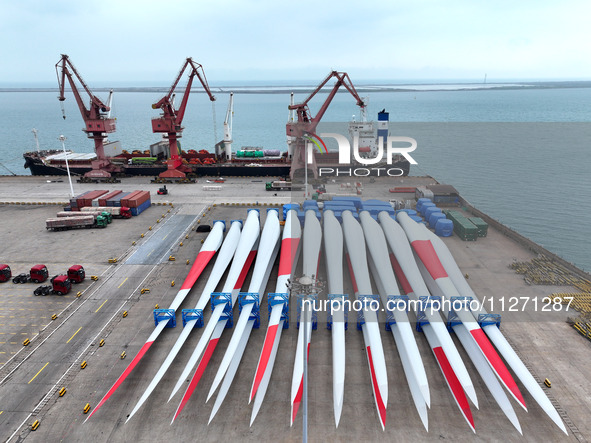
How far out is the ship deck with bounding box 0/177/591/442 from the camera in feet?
69.4

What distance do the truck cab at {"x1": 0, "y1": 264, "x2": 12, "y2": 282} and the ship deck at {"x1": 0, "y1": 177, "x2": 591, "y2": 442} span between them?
1.21 m

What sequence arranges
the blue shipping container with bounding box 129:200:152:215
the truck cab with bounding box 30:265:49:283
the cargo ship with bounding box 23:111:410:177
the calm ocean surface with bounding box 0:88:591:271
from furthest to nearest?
the cargo ship with bounding box 23:111:410:177 → the calm ocean surface with bounding box 0:88:591:271 → the blue shipping container with bounding box 129:200:152:215 → the truck cab with bounding box 30:265:49:283

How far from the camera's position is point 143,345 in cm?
2788

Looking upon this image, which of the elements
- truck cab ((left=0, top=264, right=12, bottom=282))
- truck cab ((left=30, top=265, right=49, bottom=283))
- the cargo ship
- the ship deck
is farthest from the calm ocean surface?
truck cab ((left=0, top=264, right=12, bottom=282))

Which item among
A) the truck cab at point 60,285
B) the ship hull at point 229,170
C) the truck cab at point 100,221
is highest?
the ship hull at point 229,170

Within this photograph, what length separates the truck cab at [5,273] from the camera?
37078mm

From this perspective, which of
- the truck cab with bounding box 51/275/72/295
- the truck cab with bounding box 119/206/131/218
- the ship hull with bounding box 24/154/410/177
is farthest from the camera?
the ship hull with bounding box 24/154/410/177

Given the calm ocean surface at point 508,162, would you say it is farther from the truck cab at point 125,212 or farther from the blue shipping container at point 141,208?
the truck cab at point 125,212

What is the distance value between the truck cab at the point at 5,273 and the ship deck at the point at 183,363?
1.21 m

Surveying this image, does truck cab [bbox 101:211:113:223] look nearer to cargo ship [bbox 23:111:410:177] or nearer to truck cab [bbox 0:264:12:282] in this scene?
truck cab [bbox 0:264:12:282]

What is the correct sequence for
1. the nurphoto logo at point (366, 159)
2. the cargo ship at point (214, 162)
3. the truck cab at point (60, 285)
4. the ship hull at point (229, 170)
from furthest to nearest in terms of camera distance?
the cargo ship at point (214, 162)
the ship hull at point (229, 170)
the nurphoto logo at point (366, 159)
the truck cab at point (60, 285)

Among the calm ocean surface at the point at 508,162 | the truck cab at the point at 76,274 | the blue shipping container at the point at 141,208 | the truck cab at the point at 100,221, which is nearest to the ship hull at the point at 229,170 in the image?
the calm ocean surface at the point at 508,162

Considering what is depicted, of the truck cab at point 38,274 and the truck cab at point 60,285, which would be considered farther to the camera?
the truck cab at point 38,274

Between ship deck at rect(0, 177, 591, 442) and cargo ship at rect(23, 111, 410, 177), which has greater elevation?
cargo ship at rect(23, 111, 410, 177)
